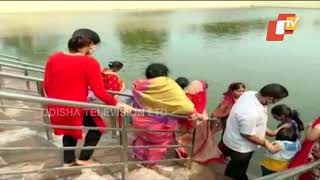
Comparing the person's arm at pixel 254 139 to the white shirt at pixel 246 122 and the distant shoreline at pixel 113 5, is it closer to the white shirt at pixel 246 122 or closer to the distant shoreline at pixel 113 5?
the white shirt at pixel 246 122

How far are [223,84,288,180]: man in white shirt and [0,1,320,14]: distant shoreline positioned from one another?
5154 centimetres

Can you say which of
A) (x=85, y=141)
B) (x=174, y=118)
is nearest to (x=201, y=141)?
(x=174, y=118)

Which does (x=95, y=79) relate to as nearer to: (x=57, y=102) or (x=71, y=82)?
(x=71, y=82)

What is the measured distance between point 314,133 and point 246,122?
590mm

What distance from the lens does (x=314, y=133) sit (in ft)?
9.64

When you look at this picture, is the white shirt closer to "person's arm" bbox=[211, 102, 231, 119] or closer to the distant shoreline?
"person's arm" bbox=[211, 102, 231, 119]

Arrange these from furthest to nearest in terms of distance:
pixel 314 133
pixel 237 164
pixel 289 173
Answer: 1. pixel 237 164
2. pixel 314 133
3. pixel 289 173

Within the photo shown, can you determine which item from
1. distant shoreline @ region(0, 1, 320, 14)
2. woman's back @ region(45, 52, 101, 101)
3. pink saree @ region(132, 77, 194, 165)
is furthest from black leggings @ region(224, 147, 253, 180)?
distant shoreline @ region(0, 1, 320, 14)

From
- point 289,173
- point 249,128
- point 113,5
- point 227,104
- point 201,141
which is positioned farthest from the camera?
point 113,5

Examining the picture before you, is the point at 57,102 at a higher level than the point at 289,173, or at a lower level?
higher

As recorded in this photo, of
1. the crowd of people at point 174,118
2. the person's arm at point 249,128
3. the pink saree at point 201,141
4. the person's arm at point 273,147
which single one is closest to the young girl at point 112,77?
the crowd of people at point 174,118

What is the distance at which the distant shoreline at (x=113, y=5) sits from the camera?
184 ft

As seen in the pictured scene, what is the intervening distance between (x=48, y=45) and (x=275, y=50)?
1067 centimetres

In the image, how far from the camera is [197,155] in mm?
3992
